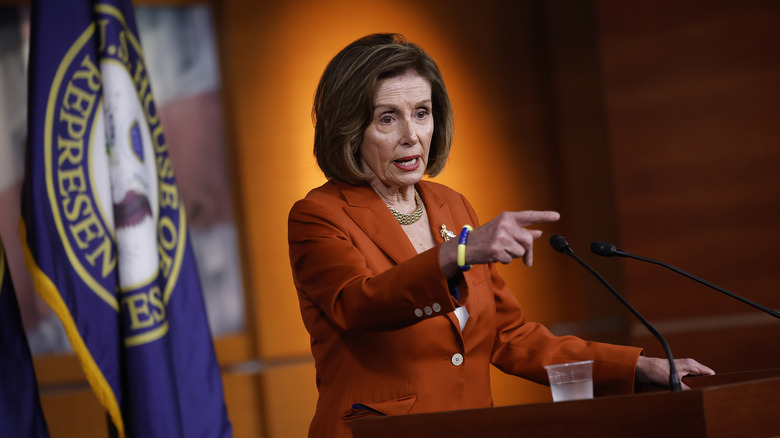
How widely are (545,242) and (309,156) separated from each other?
1211 mm

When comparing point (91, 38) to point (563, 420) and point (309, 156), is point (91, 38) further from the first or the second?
point (563, 420)

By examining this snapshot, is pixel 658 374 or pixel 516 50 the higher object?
pixel 516 50

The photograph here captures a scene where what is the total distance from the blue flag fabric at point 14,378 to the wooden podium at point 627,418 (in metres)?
1.60

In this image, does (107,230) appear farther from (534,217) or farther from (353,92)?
(534,217)

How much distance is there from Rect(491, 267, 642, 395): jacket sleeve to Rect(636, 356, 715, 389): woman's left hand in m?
0.02

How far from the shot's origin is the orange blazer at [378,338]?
1738mm

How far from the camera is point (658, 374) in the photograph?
1.75m

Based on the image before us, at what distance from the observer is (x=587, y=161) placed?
3961 mm

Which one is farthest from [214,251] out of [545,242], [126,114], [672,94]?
[672,94]

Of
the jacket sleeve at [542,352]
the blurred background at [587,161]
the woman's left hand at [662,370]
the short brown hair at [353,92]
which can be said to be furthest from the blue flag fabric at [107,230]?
the woman's left hand at [662,370]

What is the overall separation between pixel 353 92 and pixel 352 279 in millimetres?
540

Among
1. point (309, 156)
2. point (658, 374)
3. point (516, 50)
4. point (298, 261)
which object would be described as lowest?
point (658, 374)

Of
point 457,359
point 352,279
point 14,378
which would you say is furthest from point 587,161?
point 14,378

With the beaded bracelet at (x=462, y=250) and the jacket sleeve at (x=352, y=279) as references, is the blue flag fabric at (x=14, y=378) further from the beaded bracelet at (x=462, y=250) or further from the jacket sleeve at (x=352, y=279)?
the beaded bracelet at (x=462, y=250)
